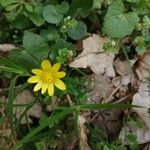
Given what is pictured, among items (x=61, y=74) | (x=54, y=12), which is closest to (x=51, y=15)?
(x=54, y=12)

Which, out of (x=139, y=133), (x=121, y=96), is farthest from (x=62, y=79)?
(x=139, y=133)

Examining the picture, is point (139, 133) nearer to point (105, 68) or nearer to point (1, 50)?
point (105, 68)

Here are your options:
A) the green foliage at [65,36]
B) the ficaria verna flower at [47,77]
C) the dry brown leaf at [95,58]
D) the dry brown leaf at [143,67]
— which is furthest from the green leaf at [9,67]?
the dry brown leaf at [143,67]

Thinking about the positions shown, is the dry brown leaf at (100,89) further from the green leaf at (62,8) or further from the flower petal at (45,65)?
the green leaf at (62,8)

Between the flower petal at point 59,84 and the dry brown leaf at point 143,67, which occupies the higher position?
the dry brown leaf at point 143,67

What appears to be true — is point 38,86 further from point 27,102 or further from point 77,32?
point 77,32

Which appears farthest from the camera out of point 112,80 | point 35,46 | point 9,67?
point 112,80
